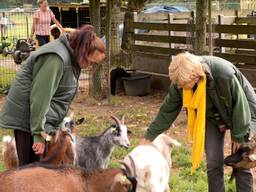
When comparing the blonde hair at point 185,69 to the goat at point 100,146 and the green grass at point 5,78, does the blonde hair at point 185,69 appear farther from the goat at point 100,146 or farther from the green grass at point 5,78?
the green grass at point 5,78

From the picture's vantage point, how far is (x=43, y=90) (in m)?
3.80

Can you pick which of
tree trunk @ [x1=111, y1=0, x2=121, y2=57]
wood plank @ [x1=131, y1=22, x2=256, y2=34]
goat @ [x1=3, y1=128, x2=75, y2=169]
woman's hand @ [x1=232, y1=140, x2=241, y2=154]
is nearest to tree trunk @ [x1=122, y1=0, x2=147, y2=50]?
tree trunk @ [x1=111, y1=0, x2=121, y2=57]

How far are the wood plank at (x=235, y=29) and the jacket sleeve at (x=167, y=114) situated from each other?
5.70 meters

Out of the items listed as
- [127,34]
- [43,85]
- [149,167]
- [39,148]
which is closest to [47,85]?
[43,85]

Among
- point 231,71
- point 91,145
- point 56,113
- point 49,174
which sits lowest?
point 91,145

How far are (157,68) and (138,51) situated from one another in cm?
84

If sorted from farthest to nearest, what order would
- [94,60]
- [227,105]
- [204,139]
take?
1. [204,139]
2. [227,105]
3. [94,60]

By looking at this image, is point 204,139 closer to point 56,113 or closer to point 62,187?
point 56,113

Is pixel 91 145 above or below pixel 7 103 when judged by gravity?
below

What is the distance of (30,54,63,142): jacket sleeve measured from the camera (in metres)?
3.79

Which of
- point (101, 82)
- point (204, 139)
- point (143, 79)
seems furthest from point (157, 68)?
point (204, 139)

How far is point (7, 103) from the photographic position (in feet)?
13.4

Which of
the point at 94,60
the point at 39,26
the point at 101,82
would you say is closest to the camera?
the point at 94,60

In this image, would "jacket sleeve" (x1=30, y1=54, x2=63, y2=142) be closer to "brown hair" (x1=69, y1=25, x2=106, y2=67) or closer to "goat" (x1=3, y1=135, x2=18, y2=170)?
"brown hair" (x1=69, y1=25, x2=106, y2=67)
